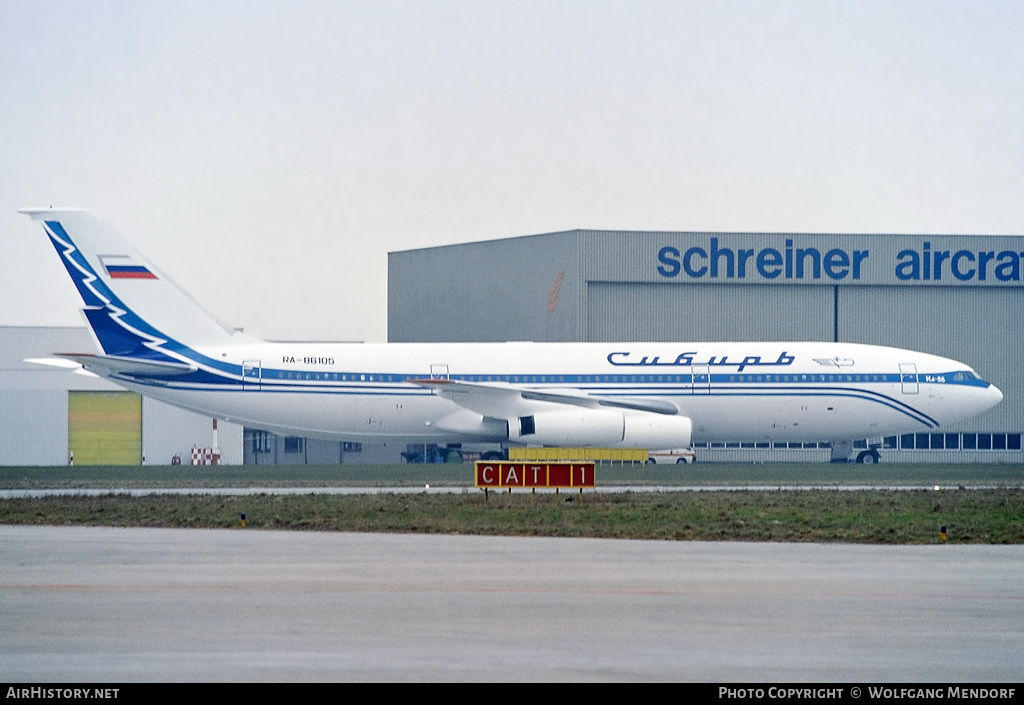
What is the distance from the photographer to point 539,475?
2953 cm

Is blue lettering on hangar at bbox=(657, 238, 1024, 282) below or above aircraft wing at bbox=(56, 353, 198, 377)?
above

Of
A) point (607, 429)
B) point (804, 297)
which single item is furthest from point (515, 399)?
point (804, 297)

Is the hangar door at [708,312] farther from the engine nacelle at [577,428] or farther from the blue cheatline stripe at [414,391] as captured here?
the engine nacelle at [577,428]

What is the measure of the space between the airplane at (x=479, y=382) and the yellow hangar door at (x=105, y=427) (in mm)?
17004

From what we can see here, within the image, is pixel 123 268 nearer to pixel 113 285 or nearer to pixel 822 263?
pixel 113 285

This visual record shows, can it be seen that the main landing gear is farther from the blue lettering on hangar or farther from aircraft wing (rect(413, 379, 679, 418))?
aircraft wing (rect(413, 379, 679, 418))

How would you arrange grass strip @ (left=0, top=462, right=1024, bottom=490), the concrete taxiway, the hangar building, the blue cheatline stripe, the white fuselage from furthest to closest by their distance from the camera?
the hangar building, the white fuselage, the blue cheatline stripe, grass strip @ (left=0, top=462, right=1024, bottom=490), the concrete taxiway

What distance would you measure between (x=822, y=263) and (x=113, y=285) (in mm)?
34203

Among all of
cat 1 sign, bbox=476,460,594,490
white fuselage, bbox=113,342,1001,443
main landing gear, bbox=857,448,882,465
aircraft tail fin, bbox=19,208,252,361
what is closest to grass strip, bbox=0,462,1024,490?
white fuselage, bbox=113,342,1001,443

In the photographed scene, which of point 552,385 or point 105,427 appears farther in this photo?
point 105,427

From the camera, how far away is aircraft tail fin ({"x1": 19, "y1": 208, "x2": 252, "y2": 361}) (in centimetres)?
4284

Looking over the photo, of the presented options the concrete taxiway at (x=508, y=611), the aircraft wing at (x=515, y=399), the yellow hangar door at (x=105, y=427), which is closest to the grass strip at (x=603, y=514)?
the concrete taxiway at (x=508, y=611)

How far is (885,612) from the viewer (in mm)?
13742

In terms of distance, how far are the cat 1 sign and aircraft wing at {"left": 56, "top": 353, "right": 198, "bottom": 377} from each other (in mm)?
17184
